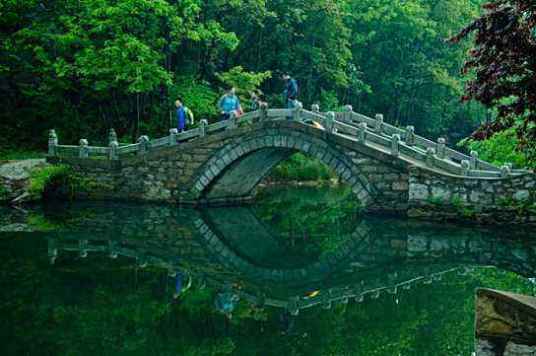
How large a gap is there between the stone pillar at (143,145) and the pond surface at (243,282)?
2.81m

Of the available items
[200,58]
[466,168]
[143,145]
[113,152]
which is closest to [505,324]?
[466,168]

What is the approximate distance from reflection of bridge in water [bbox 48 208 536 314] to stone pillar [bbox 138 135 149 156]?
367 cm

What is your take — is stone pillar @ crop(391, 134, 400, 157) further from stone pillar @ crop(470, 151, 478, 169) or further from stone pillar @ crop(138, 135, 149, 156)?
stone pillar @ crop(138, 135, 149, 156)

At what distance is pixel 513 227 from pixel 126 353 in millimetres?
12093

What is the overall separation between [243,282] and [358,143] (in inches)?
318

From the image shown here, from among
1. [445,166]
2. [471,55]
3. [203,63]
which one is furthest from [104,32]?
[471,55]

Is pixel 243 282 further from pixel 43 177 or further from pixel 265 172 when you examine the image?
pixel 265 172

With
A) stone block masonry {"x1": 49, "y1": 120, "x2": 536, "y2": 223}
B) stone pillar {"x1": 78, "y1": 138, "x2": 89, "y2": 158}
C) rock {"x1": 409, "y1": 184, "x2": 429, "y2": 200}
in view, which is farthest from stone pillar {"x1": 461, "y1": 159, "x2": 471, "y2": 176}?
stone pillar {"x1": 78, "y1": 138, "x2": 89, "y2": 158}

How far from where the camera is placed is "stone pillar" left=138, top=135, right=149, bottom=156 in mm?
21625

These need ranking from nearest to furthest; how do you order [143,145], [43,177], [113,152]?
[43,177] < [143,145] < [113,152]

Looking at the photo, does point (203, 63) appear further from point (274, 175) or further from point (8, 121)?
point (8, 121)

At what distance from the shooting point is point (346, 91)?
36.0 meters

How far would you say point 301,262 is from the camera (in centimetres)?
1418

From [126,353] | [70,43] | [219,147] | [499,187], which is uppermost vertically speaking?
[70,43]
